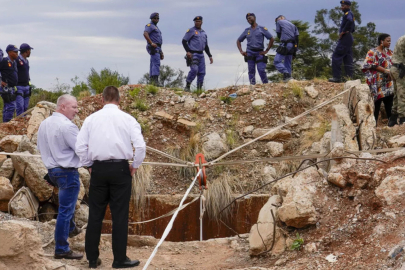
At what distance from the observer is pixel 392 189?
17.2 feet

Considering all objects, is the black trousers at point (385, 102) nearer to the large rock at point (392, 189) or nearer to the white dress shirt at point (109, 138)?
the large rock at point (392, 189)

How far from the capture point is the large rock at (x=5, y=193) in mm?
7559

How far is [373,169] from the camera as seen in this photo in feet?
18.5

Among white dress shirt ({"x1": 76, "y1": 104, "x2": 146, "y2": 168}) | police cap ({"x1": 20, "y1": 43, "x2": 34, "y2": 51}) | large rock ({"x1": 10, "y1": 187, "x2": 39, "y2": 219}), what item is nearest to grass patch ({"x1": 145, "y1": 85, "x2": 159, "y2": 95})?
police cap ({"x1": 20, "y1": 43, "x2": 34, "y2": 51})

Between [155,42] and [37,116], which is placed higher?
[155,42]

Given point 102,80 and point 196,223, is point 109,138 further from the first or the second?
point 102,80

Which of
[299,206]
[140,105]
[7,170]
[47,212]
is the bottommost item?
[47,212]

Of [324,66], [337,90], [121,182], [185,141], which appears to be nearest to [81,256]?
[121,182]

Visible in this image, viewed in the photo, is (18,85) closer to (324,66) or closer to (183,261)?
(183,261)

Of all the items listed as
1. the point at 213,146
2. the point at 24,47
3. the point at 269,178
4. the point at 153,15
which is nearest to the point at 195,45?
the point at 153,15

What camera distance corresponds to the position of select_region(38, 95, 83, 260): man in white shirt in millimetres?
5488

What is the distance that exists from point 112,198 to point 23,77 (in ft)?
22.9

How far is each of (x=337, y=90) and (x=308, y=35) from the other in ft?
44.0

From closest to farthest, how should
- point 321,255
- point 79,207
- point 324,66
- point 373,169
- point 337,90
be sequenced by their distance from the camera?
point 321,255 < point 373,169 < point 79,207 < point 337,90 < point 324,66
